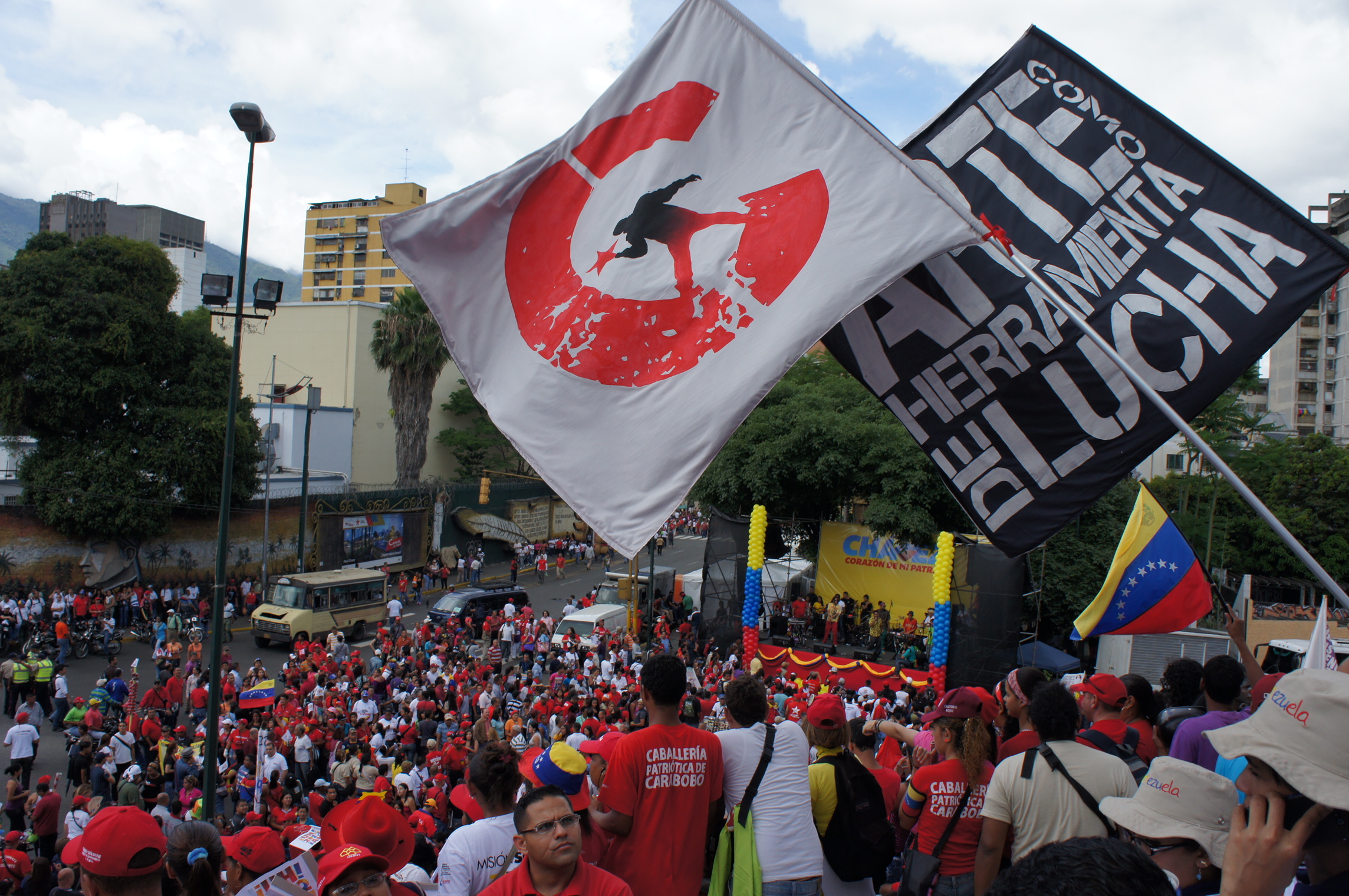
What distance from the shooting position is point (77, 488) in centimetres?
2534

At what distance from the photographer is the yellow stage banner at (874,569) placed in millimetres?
26922

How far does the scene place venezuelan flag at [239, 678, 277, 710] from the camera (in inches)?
555

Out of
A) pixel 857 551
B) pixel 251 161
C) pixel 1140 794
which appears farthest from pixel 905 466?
pixel 1140 794

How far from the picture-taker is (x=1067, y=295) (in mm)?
4258

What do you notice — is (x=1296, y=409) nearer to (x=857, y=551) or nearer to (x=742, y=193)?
(x=857, y=551)

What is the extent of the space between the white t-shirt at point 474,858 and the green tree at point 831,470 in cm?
1990

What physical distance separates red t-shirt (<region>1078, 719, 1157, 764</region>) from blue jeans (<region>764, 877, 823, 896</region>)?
1.53 meters

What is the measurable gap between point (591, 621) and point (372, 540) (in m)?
14.2

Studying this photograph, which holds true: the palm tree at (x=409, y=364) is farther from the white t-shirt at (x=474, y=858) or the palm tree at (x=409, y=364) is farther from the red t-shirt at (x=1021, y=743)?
the white t-shirt at (x=474, y=858)

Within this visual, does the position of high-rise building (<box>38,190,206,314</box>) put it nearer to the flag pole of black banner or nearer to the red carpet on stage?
the red carpet on stage

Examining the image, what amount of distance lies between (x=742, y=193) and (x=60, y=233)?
31.1m

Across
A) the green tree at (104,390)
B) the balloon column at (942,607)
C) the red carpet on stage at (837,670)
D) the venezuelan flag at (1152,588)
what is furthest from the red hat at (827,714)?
the green tree at (104,390)

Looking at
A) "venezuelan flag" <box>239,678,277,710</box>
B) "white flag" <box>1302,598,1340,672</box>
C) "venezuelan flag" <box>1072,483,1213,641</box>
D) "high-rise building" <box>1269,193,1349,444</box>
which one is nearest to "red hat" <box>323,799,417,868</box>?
"white flag" <box>1302,598,1340,672</box>

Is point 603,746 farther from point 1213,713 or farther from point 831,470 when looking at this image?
point 831,470
